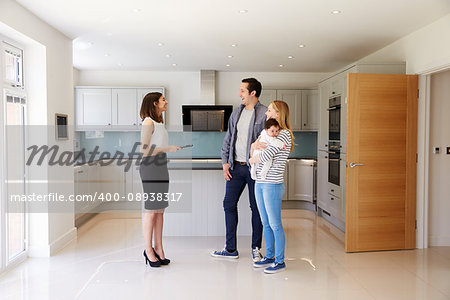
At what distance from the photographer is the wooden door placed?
12.3ft

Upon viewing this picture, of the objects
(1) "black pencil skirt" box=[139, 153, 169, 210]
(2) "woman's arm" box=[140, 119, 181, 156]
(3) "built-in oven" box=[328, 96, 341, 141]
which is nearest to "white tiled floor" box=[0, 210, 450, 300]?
(1) "black pencil skirt" box=[139, 153, 169, 210]

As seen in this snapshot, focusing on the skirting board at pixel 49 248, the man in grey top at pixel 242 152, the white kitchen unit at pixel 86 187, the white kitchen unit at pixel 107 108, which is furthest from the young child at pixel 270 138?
the white kitchen unit at pixel 107 108

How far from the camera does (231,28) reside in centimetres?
385

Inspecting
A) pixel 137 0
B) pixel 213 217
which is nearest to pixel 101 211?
pixel 213 217

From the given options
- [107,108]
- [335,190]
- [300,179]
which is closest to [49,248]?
[107,108]

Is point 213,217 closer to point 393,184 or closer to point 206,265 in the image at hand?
point 206,265

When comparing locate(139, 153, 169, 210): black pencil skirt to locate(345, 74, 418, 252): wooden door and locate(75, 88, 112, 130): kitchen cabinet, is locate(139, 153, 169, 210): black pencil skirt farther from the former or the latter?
locate(75, 88, 112, 130): kitchen cabinet

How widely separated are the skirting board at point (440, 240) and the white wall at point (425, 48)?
1.83 m

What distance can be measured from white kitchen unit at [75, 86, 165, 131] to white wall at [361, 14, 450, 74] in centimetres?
394

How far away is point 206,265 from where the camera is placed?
334 cm

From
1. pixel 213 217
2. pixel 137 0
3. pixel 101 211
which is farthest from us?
pixel 101 211

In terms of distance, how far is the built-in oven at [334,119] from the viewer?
4500 millimetres

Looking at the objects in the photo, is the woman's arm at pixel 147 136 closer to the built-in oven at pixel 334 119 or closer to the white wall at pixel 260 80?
the built-in oven at pixel 334 119

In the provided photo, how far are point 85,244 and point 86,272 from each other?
0.95 meters
